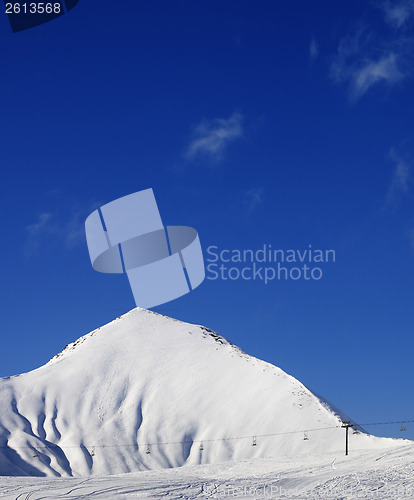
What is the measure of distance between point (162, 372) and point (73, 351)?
3447 centimetres

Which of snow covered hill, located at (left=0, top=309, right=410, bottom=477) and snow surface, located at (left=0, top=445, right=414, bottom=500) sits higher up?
snow covered hill, located at (left=0, top=309, right=410, bottom=477)

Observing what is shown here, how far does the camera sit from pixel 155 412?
14912cm

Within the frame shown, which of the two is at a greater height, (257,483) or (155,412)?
(155,412)

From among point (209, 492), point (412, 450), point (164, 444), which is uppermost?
point (164, 444)

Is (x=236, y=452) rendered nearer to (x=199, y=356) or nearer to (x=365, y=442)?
(x=365, y=442)

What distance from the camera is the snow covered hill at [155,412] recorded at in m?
125

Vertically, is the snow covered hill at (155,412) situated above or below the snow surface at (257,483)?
above

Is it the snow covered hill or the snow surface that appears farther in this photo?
the snow covered hill

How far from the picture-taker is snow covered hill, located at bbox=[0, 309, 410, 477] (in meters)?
125

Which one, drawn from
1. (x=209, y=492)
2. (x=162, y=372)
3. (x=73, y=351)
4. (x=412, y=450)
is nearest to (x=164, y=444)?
(x=162, y=372)

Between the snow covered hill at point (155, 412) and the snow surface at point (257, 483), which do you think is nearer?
the snow surface at point (257, 483)

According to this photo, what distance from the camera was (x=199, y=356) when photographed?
172 metres

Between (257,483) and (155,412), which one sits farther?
(155,412)

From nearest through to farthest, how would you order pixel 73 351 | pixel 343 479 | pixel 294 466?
1. pixel 343 479
2. pixel 294 466
3. pixel 73 351
